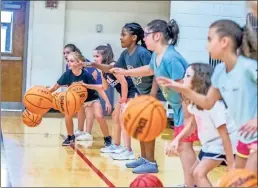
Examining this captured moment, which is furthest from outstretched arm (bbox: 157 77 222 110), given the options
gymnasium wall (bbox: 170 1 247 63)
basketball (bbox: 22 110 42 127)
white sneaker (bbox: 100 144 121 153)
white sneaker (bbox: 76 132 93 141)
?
gymnasium wall (bbox: 170 1 247 63)

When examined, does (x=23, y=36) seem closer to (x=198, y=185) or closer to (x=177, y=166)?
(x=177, y=166)

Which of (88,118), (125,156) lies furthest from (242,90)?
(88,118)

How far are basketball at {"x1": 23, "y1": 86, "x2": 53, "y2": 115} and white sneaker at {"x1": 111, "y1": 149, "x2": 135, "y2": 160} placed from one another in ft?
2.68

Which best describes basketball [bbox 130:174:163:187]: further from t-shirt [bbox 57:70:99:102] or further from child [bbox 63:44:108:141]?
child [bbox 63:44:108:141]

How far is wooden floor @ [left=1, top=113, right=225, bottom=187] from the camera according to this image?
386 centimetres

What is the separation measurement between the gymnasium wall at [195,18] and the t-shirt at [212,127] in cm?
532

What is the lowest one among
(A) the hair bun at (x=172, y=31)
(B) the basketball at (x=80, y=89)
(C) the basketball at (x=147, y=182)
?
(C) the basketball at (x=147, y=182)

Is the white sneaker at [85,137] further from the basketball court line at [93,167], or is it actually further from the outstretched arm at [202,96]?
the outstretched arm at [202,96]

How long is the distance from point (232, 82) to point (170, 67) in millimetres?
943

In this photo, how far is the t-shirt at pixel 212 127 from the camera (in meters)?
3.19

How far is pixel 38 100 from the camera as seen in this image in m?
5.09

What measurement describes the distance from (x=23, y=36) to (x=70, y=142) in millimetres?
4012

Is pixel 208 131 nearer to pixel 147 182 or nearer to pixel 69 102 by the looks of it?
pixel 147 182

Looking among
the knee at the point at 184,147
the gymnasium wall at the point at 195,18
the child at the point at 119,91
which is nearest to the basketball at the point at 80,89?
the child at the point at 119,91
